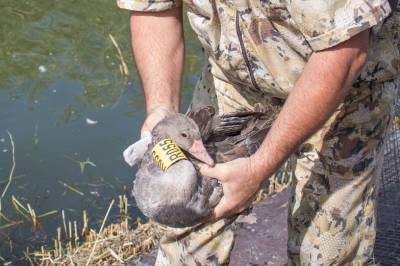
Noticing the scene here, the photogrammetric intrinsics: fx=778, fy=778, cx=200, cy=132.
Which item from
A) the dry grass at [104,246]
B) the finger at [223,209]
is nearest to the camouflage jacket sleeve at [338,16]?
the finger at [223,209]

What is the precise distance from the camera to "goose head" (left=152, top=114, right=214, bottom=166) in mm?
2715

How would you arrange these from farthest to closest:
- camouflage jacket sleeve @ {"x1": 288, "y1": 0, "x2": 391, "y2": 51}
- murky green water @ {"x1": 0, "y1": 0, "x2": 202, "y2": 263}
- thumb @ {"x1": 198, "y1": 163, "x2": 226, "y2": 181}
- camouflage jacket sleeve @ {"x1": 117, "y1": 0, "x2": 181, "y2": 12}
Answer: murky green water @ {"x1": 0, "y1": 0, "x2": 202, "y2": 263}, camouflage jacket sleeve @ {"x1": 117, "y1": 0, "x2": 181, "y2": 12}, thumb @ {"x1": 198, "y1": 163, "x2": 226, "y2": 181}, camouflage jacket sleeve @ {"x1": 288, "y1": 0, "x2": 391, "y2": 51}

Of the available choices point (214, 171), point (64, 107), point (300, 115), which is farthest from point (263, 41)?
point (64, 107)

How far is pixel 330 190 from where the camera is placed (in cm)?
318

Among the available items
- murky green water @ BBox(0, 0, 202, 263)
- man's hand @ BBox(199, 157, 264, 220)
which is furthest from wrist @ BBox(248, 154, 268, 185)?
murky green water @ BBox(0, 0, 202, 263)

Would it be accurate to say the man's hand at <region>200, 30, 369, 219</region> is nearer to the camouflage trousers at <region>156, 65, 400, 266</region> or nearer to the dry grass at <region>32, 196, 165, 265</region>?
the camouflage trousers at <region>156, 65, 400, 266</region>

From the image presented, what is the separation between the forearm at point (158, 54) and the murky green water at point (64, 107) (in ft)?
7.07

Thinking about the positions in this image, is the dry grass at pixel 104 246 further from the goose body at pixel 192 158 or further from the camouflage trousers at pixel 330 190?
the goose body at pixel 192 158

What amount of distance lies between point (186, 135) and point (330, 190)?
0.78 metres

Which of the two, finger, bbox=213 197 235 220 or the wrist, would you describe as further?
finger, bbox=213 197 235 220

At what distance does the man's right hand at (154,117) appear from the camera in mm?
3027

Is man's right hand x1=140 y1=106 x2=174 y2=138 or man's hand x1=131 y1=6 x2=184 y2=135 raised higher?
man's hand x1=131 y1=6 x2=184 y2=135

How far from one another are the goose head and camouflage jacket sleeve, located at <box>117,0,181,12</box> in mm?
587

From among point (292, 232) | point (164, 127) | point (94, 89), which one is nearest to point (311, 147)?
point (292, 232)
